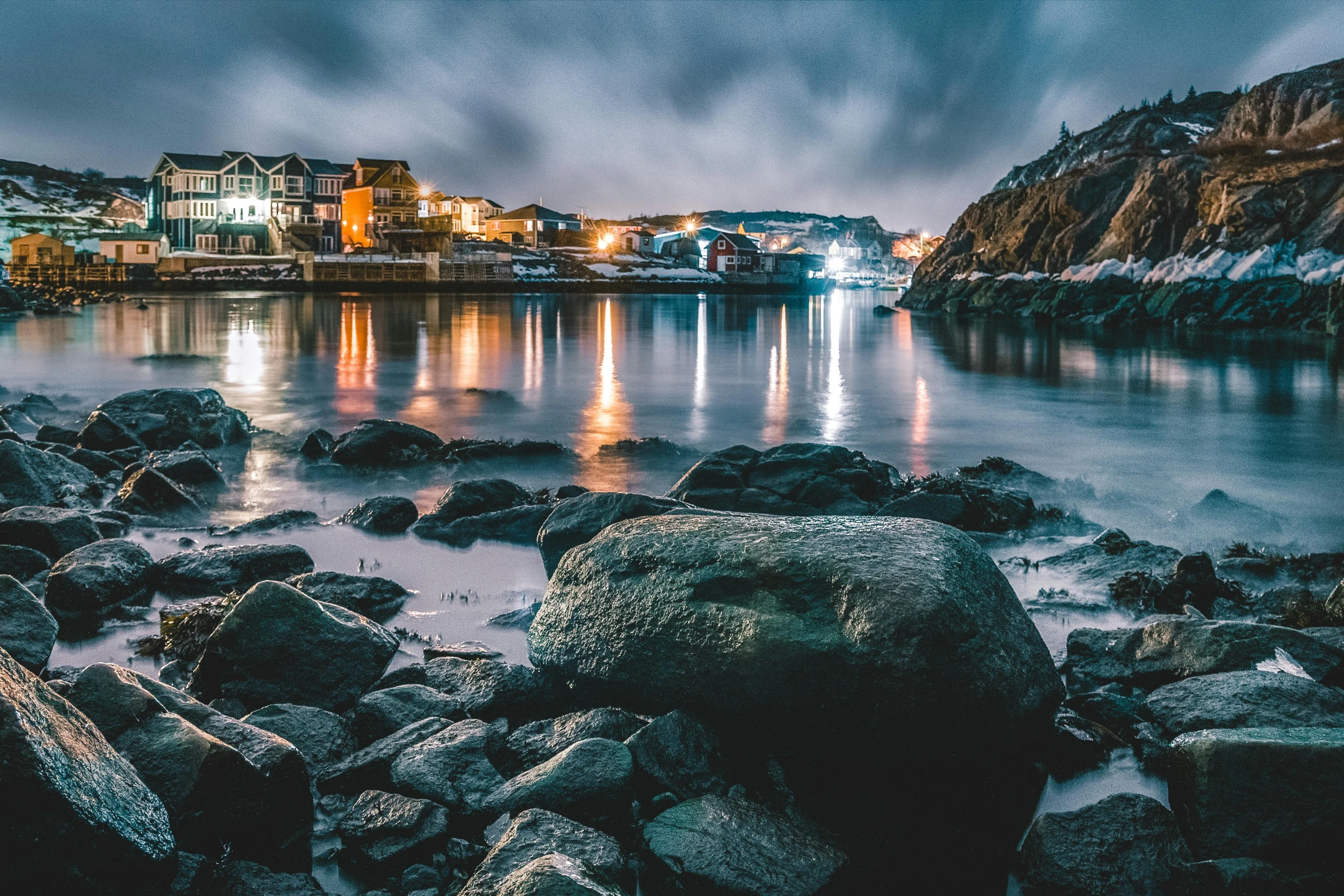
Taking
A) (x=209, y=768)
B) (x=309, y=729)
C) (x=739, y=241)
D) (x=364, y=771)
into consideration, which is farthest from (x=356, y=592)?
(x=739, y=241)

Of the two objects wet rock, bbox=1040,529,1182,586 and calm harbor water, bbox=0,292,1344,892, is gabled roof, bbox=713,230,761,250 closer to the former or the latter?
calm harbor water, bbox=0,292,1344,892

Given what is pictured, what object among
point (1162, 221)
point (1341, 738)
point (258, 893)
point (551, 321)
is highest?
point (1162, 221)

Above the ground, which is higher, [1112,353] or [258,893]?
[1112,353]

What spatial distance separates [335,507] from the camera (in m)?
12.0

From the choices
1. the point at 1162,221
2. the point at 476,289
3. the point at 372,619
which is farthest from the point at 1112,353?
the point at 476,289

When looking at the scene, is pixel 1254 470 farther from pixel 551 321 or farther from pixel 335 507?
pixel 551 321

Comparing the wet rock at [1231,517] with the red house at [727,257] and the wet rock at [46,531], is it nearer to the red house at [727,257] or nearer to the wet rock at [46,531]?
the wet rock at [46,531]

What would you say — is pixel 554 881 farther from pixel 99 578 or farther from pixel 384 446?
pixel 384 446

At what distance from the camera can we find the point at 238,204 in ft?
295

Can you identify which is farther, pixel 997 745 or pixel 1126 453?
pixel 1126 453

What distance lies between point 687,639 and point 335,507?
8102 mm

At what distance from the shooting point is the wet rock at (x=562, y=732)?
16.6ft

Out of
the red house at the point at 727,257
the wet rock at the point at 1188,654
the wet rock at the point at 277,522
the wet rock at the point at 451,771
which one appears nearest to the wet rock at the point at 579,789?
the wet rock at the point at 451,771

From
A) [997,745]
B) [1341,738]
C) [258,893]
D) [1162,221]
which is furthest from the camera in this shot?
[1162,221]
